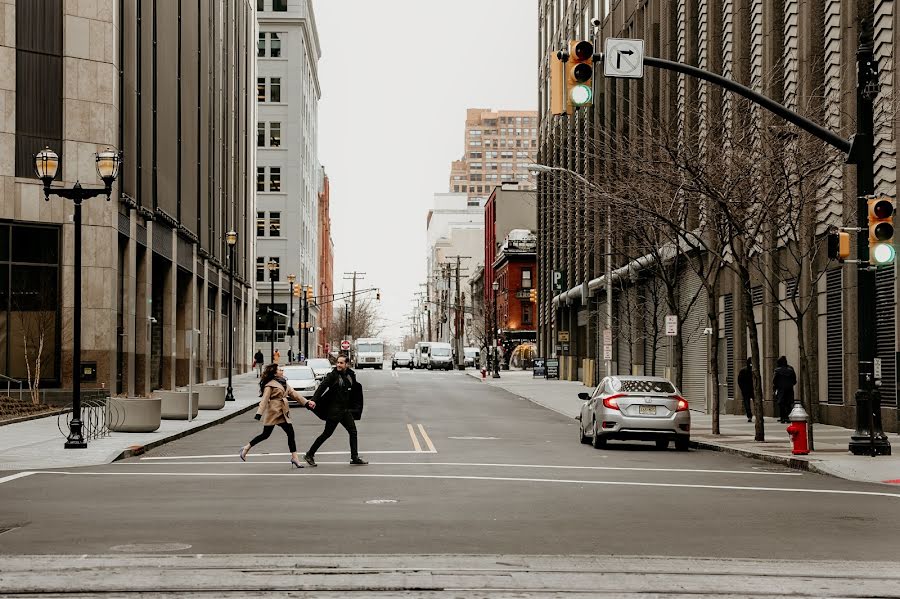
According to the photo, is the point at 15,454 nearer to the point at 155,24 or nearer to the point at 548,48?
the point at 155,24

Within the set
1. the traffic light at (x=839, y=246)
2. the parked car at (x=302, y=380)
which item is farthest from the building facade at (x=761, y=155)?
the parked car at (x=302, y=380)

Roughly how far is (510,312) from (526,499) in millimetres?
102926

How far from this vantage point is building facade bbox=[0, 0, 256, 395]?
37094 mm

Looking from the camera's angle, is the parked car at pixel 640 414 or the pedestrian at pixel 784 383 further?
the pedestrian at pixel 784 383

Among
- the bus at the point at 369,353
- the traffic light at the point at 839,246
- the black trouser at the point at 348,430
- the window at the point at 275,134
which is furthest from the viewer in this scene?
the bus at the point at 369,353

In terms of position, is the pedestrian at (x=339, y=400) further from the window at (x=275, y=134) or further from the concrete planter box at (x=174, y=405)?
the window at (x=275, y=134)

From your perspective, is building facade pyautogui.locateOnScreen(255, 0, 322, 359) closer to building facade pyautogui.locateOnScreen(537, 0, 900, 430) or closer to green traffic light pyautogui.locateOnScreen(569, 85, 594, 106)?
building facade pyautogui.locateOnScreen(537, 0, 900, 430)

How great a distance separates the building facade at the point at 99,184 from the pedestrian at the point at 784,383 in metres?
15.9

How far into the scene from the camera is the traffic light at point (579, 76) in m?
14.6

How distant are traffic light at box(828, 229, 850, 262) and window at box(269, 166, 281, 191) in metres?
91.6

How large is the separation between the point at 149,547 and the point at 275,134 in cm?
10132

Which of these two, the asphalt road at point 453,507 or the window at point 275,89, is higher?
the window at point 275,89

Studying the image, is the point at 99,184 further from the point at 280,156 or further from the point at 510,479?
the point at 280,156

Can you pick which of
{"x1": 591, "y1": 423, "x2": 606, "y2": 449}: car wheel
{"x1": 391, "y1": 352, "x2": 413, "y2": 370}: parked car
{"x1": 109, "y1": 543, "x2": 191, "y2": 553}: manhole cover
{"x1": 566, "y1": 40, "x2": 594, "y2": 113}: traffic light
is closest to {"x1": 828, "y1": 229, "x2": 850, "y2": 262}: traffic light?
{"x1": 591, "y1": 423, "x2": 606, "y2": 449}: car wheel
